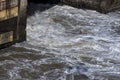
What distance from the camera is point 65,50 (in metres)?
14.3

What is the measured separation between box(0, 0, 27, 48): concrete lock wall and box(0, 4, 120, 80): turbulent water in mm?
361

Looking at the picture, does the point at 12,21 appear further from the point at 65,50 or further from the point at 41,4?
the point at 41,4

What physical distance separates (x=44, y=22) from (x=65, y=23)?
99 cm

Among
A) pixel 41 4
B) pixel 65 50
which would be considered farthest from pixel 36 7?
pixel 65 50

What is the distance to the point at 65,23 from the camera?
56.7 ft

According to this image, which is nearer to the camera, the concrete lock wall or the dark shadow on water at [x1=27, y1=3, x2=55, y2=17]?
the concrete lock wall

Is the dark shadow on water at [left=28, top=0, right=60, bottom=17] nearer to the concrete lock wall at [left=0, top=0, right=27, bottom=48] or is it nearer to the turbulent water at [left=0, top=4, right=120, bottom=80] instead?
the turbulent water at [left=0, top=4, right=120, bottom=80]

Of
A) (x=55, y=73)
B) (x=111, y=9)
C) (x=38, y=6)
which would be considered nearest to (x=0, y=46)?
(x=55, y=73)

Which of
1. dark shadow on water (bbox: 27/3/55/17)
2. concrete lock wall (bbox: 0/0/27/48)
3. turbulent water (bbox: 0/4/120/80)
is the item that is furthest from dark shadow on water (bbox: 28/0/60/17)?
concrete lock wall (bbox: 0/0/27/48)

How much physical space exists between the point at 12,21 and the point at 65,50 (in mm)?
2315

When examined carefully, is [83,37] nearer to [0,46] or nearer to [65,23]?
[65,23]

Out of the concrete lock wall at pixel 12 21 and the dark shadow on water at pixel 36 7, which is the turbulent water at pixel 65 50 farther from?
the concrete lock wall at pixel 12 21

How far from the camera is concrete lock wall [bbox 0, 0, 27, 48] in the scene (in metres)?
13.3

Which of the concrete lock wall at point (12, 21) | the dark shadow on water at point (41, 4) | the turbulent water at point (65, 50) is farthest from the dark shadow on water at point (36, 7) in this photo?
the concrete lock wall at point (12, 21)
